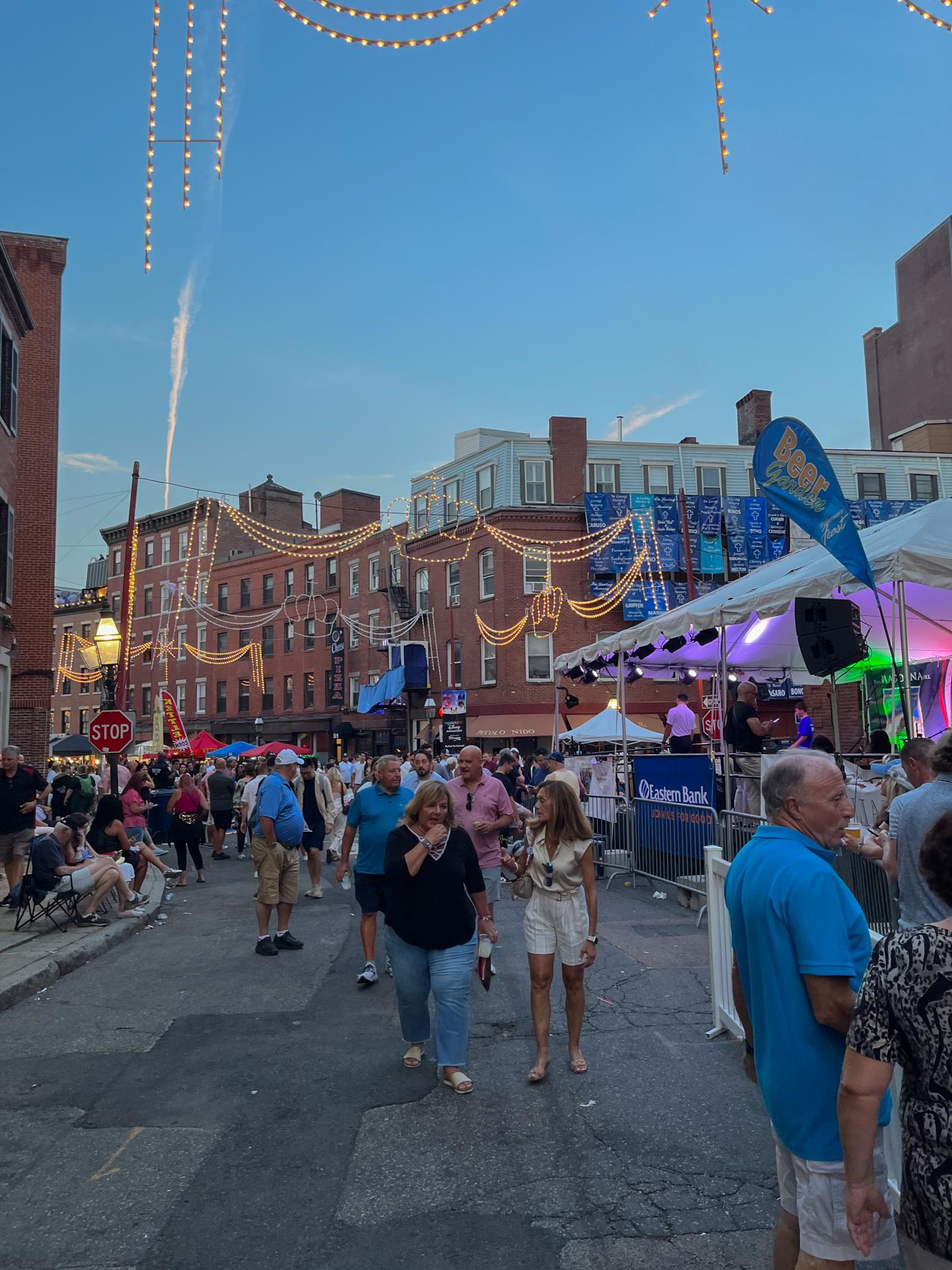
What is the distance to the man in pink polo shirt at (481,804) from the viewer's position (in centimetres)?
795

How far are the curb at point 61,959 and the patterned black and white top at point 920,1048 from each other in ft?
23.6

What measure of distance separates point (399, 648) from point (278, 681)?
1146 cm

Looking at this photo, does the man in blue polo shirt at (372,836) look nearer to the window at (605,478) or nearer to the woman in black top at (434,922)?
the woman in black top at (434,922)

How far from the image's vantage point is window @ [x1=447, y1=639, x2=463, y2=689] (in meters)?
41.9

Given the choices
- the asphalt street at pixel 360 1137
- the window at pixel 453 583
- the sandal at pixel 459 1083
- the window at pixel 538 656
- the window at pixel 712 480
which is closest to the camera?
the asphalt street at pixel 360 1137

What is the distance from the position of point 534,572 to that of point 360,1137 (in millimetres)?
36090

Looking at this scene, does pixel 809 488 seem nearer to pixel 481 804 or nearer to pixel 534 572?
pixel 481 804

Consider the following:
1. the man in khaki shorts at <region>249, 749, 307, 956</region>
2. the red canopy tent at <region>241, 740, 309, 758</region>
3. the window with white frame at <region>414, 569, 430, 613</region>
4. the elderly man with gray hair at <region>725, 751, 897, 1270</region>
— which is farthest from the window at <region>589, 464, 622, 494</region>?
the elderly man with gray hair at <region>725, 751, 897, 1270</region>

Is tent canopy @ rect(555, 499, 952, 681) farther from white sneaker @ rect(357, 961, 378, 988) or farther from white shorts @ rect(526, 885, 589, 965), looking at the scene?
white sneaker @ rect(357, 961, 378, 988)

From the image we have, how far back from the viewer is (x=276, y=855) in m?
8.96

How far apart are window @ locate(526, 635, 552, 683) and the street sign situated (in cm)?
1772

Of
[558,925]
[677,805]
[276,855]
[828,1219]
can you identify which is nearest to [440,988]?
[558,925]

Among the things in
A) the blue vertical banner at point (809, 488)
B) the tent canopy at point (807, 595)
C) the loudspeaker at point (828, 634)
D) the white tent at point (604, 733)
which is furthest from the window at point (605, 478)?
the loudspeaker at point (828, 634)

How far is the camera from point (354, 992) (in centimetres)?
768
